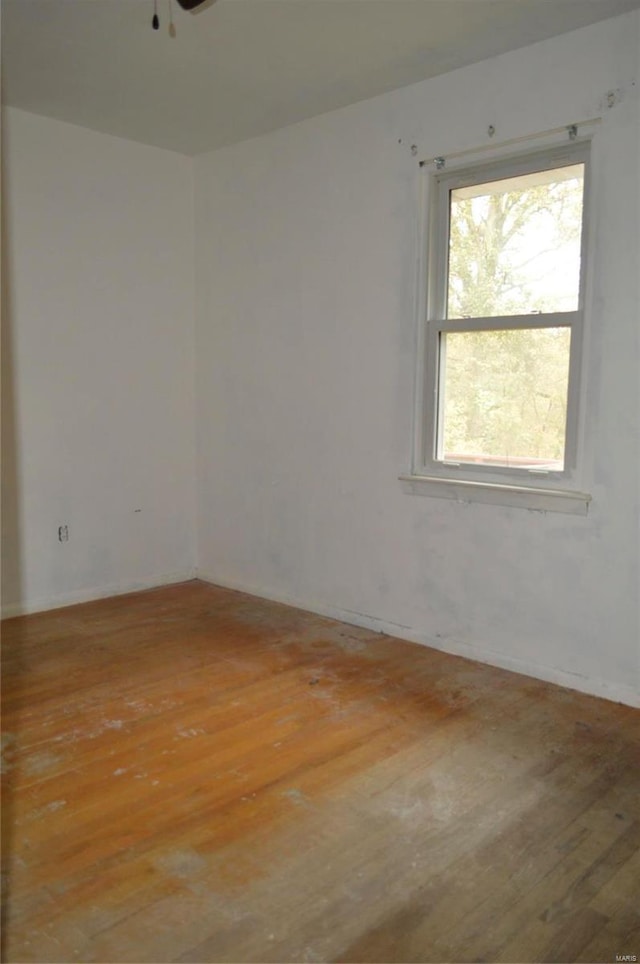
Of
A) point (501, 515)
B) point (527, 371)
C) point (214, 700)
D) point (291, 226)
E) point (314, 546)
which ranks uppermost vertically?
point (291, 226)

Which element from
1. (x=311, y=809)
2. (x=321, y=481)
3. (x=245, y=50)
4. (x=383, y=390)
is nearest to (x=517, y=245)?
(x=383, y=390)

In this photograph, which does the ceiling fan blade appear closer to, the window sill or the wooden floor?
the window sill

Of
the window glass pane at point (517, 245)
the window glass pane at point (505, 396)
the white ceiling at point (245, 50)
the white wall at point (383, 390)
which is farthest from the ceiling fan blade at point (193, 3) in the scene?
the window glass pane at point (505, 396)

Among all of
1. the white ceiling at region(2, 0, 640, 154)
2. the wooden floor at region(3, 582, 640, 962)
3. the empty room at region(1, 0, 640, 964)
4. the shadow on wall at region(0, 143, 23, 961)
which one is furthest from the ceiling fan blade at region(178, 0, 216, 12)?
the wooden floor at region(3, 582, 640, 962)

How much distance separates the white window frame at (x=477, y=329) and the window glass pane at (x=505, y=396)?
1.6 inches

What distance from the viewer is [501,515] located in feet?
11.2

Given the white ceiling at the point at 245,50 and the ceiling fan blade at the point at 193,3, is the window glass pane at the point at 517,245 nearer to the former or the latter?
the white ceiling at the point at 245,50

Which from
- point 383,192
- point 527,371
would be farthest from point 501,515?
point 383,192

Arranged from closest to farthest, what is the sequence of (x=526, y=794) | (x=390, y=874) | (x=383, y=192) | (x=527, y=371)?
1. (x=390, y=874)
2. (x=526, y=794)
3. (x=527, y=371)
4. (x=383, y=192)

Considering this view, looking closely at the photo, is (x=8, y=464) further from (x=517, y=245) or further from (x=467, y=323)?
(x=517, y=245)

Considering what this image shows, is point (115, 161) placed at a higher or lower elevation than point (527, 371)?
higher

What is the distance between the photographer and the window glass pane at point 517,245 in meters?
3.17

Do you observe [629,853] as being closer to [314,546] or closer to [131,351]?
[314,546]

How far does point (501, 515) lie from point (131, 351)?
2644 millimetres
